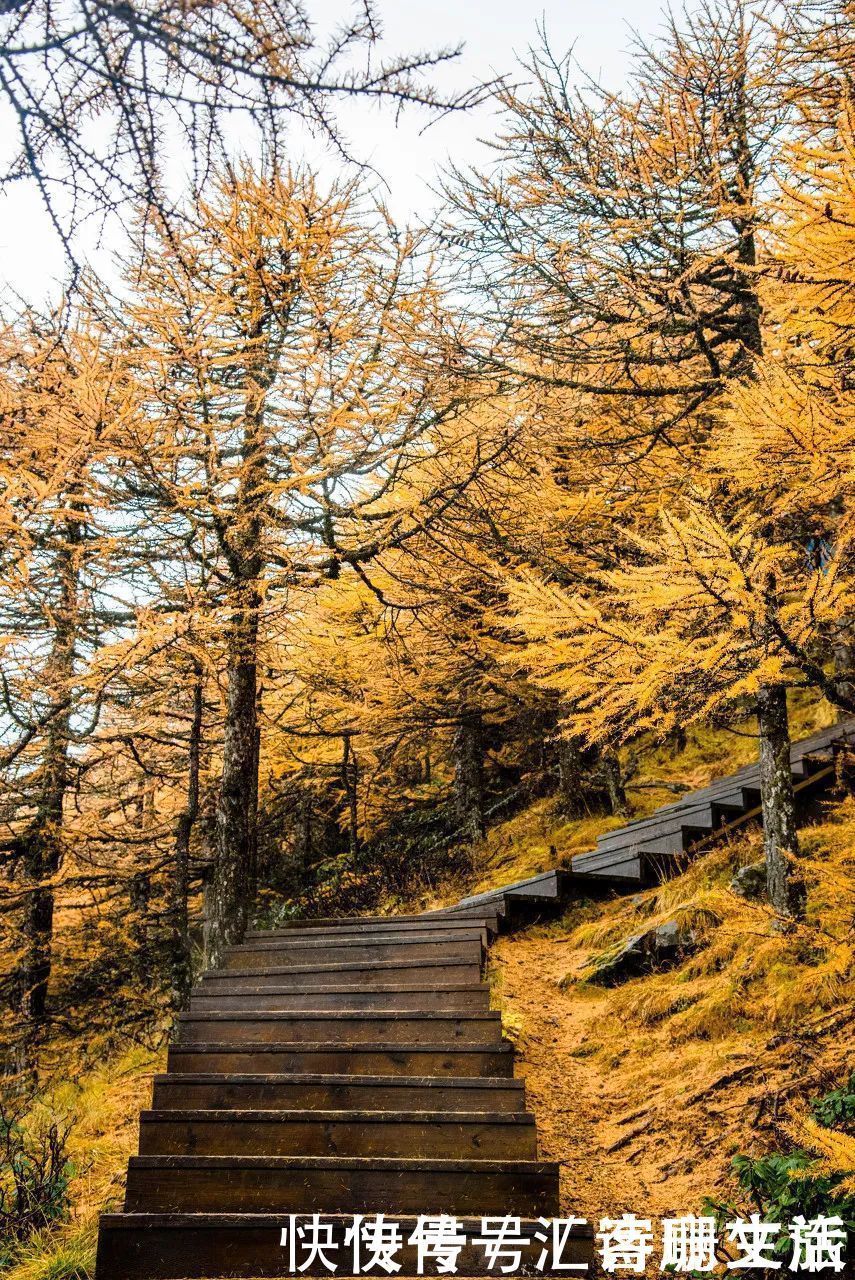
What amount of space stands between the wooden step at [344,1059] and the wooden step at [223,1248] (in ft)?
2.86

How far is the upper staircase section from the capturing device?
7.75 m

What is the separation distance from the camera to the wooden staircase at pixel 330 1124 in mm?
3590

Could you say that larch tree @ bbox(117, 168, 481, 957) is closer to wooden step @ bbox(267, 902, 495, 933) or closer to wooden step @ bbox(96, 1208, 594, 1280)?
wooden step @ bbox(267, 902, 495, 933)

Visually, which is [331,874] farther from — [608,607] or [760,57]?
[760,57]

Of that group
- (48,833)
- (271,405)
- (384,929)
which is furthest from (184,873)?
(271,405)

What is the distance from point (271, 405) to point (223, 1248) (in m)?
6.72

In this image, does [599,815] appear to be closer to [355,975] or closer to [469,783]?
[469,783]

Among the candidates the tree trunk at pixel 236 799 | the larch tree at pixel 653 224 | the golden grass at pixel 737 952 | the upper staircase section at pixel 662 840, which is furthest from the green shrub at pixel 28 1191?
the larch tree at pixel 653 224

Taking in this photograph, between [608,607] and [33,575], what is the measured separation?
5.82 meters

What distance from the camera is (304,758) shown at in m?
11.7

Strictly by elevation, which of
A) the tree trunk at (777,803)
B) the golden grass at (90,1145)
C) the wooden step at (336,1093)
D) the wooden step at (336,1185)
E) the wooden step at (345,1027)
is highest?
the tree trunk at (777,803)

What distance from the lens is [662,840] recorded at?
26.9 ft

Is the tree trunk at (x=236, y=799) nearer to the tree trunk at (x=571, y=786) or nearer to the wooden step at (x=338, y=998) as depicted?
the wooden step at (x=338, y=998)

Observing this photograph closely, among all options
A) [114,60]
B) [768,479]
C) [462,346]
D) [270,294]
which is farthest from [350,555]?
[114,60]
